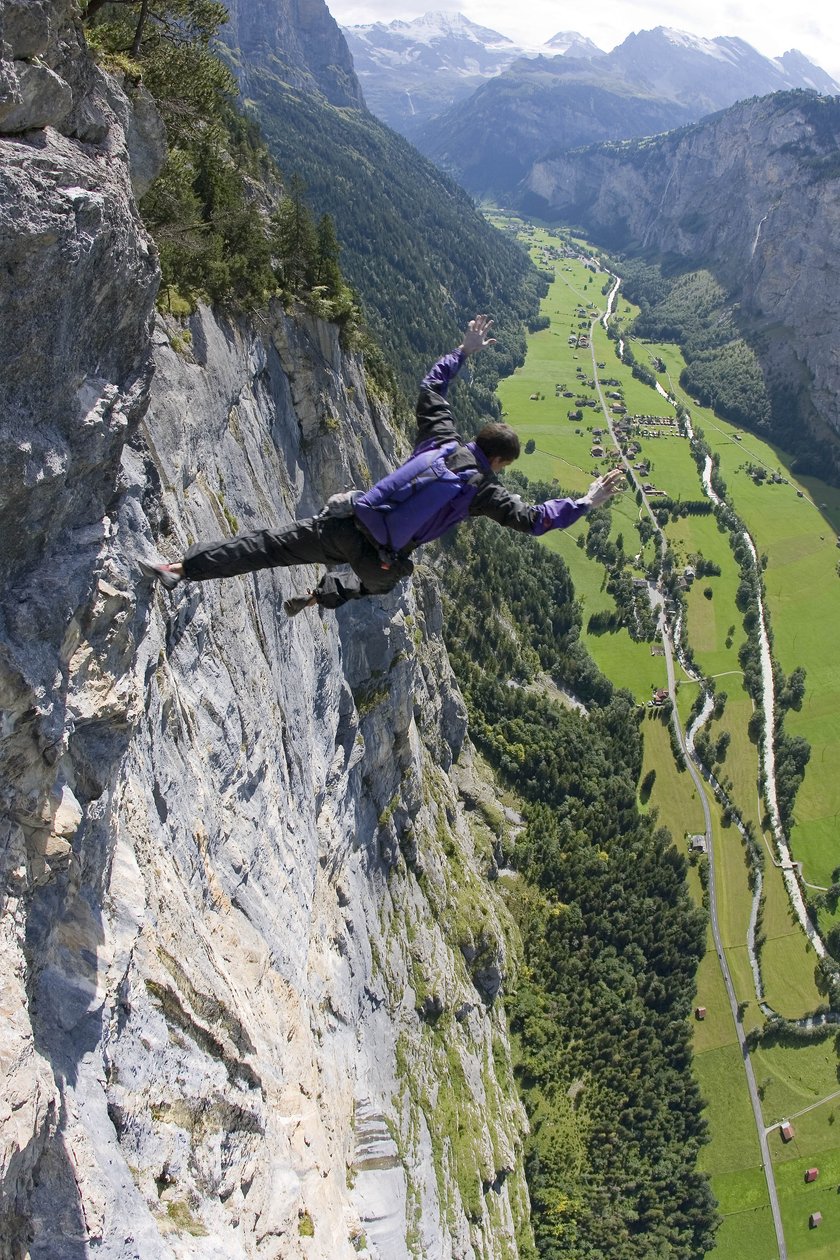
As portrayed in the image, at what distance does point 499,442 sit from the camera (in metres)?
10.4

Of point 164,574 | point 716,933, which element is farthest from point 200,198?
point 716,933

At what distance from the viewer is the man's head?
10.4 m

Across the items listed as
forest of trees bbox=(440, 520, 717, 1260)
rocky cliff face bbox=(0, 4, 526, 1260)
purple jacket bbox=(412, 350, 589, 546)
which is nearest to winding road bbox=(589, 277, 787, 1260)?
forest of trees bbox=(440, 520, 717, 1260)

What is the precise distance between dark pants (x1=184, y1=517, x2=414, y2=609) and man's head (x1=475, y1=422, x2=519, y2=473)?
2.13m

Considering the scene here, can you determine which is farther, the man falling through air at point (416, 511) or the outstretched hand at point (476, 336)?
the outstretched hand at point (476, 336)

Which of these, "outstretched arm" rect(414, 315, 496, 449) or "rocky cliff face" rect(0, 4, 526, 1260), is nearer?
"rocky cliff face" rect(0, 4, 526, 1260)

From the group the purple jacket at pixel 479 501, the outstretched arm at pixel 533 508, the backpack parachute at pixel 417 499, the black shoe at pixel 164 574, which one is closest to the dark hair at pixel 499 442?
the purple jacket at pixel 479 501

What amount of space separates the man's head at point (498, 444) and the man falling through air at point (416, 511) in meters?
0.01

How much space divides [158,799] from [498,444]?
875cm

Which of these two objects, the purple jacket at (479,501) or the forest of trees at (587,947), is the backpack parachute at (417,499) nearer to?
A: the purple jacket at (479,501)

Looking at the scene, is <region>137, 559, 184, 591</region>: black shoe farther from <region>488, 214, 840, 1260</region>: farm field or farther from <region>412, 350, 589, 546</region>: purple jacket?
<region>488, 214, 840, 1260</region>: farm field

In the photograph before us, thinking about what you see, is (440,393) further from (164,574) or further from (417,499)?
(164,574)

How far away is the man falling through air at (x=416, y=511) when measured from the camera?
10367 millimetres

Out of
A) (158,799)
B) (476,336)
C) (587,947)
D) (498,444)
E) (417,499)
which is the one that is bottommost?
(587,947)
